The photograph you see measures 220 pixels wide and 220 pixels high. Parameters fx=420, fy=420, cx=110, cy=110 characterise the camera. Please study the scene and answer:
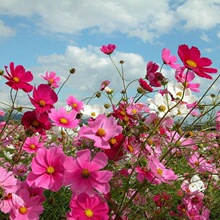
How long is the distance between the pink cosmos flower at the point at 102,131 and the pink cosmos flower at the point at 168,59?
1.20ft

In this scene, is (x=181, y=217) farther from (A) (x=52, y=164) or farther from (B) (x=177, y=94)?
(A) (x=52, y=164)

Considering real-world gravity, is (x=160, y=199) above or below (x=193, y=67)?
below

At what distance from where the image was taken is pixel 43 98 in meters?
1.00

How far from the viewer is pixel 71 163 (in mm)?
882

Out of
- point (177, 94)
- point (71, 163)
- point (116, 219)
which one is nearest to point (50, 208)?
point (116, 219)

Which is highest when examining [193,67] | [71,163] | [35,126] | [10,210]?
[193,67]

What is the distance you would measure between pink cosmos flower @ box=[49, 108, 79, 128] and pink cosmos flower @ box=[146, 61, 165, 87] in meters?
0.24

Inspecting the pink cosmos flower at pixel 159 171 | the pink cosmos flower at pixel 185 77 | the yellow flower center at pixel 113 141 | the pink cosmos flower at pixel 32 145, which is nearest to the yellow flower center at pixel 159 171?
the pink cosmos flower at pixel 159 171

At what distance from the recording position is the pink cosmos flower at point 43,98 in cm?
100

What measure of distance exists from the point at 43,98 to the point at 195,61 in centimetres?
37

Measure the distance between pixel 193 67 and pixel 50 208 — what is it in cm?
58

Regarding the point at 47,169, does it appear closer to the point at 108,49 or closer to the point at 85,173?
the point at 85,173

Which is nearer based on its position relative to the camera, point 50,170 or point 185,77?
point 50,170

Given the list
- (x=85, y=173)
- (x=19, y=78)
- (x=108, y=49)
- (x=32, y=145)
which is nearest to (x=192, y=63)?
(x=85, y=173)
